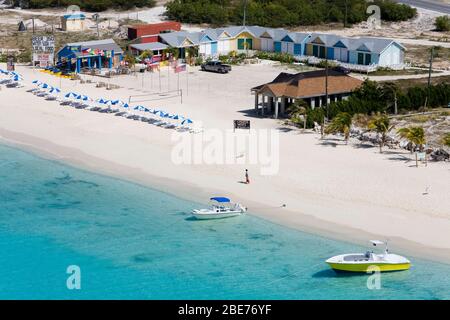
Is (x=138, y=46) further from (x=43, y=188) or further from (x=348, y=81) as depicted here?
(x=43, y=188)

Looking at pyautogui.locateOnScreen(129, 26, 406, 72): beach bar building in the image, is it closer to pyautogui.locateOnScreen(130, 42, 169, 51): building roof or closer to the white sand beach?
pyautogui.locateOnScreen(130, 42, 169, 51): building roof

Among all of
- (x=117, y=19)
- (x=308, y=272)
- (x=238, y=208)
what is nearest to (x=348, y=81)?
(x=238, y=208)

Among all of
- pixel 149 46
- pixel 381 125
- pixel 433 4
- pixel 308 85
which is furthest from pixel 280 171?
pixel 433 4

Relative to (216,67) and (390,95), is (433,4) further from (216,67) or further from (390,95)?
(390,95)

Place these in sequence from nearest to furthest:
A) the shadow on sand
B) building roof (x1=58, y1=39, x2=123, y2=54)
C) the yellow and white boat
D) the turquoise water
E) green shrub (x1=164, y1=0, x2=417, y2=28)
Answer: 1. the turquoise water
2. the yellow and white boat
3. the shadow on sand
4. building roof (x1=58, y1=39, x2=123, y2=54)
5. green shrub (x1=164, y1=0, x2=417, y2=28)

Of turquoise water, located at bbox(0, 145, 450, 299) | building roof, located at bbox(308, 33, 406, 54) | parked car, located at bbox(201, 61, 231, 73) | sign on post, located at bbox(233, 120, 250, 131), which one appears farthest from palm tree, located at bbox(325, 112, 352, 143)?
building roof, located at bbox(308, 33, 406, 54)

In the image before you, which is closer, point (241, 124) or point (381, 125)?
point (381, 125)

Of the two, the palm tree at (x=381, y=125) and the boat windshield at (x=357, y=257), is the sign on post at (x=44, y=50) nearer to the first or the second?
the palm tree at (x=381, y=125)
